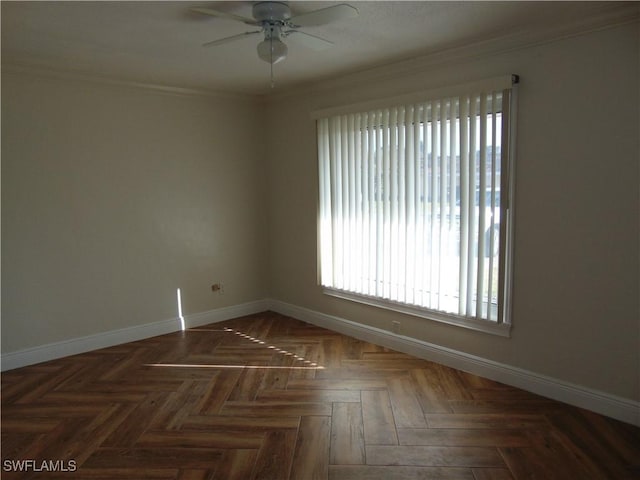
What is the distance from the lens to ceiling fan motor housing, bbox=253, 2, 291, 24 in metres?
2.39

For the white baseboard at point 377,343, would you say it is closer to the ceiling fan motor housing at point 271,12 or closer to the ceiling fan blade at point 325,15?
the ceiling fan blade at point 325,15

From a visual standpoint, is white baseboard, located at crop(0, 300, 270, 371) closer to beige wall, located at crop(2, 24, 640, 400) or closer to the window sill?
beige wall, located at crop(2, 24, 640, 400)

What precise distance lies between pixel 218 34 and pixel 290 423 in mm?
2505

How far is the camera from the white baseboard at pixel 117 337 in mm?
3664

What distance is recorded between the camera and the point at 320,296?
467 centimetres

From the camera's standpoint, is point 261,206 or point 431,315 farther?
point 261,206

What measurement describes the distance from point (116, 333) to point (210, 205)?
1560 millimetres

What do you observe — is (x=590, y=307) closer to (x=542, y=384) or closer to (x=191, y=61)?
(x=542, y=384)

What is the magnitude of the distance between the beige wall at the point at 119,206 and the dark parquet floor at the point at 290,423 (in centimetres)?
57

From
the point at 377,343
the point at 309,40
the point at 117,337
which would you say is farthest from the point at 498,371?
the point at 117,337

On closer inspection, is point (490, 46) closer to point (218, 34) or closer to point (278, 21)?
point (278, 21)

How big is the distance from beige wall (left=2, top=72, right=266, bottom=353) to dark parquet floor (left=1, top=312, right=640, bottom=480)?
571mm

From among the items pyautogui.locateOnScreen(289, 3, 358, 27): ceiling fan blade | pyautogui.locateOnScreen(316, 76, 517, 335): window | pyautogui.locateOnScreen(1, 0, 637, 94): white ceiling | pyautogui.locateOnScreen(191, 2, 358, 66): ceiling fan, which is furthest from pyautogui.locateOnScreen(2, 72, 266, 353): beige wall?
pyautogui.locateOnScreen(289, 3, 358, 27): ceiling fan blade

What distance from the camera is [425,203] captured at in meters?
3.52
